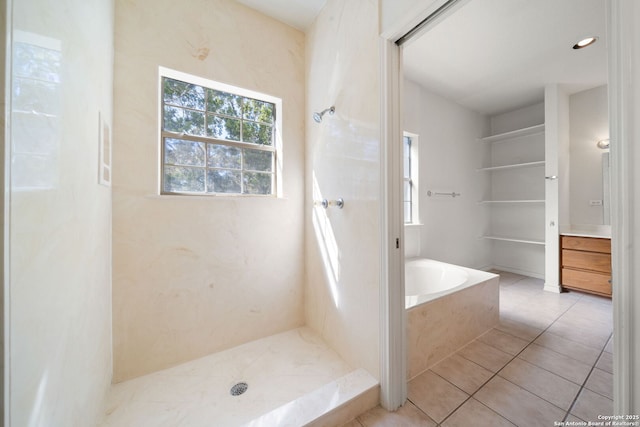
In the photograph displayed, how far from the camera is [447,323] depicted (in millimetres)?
1757

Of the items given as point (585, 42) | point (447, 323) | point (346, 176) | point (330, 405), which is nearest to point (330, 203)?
point (346, 176)

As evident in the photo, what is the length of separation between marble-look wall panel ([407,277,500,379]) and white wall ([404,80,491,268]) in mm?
1035

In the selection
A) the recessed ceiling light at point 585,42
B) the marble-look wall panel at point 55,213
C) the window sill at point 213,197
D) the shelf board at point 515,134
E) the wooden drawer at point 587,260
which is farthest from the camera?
the shelf board at point 515,134

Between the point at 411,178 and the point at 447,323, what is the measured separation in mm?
1853

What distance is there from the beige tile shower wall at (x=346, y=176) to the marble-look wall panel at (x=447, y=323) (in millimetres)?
406

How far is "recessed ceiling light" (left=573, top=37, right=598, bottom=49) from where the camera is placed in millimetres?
2119

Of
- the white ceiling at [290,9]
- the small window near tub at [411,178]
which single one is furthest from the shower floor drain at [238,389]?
the white ceiling at [290,9]

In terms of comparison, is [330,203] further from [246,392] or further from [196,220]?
[246,392]

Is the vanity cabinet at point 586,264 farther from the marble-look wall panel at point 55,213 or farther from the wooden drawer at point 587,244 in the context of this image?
the marble-look wall panel at point 55,213

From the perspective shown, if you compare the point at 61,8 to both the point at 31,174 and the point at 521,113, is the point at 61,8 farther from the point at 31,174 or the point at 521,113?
→ the point at 521,113

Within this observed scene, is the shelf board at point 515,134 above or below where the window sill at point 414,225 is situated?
above

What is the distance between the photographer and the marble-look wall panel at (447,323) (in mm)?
1582

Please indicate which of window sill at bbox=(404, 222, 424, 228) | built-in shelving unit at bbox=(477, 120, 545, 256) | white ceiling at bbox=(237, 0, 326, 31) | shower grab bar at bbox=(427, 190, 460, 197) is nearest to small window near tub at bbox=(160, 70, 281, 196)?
white ceiling at bbox=(237, 0, 326, 31)

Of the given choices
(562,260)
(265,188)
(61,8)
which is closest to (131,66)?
(61,8)
